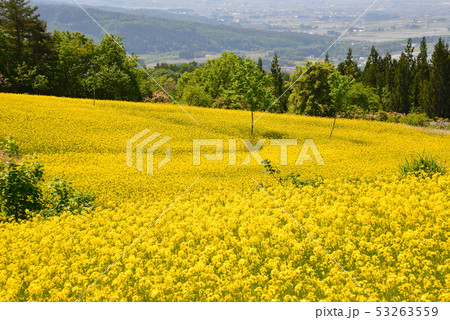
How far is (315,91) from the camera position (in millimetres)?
50281

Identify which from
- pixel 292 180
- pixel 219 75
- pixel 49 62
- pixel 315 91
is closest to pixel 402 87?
pixel 219 75

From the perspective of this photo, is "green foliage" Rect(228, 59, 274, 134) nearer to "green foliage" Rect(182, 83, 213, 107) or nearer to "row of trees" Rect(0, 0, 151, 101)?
"row of trees" Rect(0, 0, 151, 101)

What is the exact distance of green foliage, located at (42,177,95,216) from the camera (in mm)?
13477

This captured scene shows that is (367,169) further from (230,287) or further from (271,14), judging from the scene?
(271,14)

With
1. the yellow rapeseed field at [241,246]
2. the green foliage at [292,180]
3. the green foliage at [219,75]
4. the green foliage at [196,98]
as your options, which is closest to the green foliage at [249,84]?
the yellow rapeseed field at [241,246]

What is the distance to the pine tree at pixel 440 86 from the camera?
7331cm

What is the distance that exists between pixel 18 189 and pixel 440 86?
260 ft

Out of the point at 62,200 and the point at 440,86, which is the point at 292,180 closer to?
the point at 62,200

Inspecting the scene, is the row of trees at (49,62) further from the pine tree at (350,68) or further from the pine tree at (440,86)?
the pine tree at (440,86)

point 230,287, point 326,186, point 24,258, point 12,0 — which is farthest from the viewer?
point 12,0

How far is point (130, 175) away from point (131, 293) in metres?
13.9

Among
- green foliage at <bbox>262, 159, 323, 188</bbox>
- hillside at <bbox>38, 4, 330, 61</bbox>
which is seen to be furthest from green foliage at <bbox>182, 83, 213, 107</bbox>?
green foliage at <bbox>262, 159, 323, 188</bbox>
